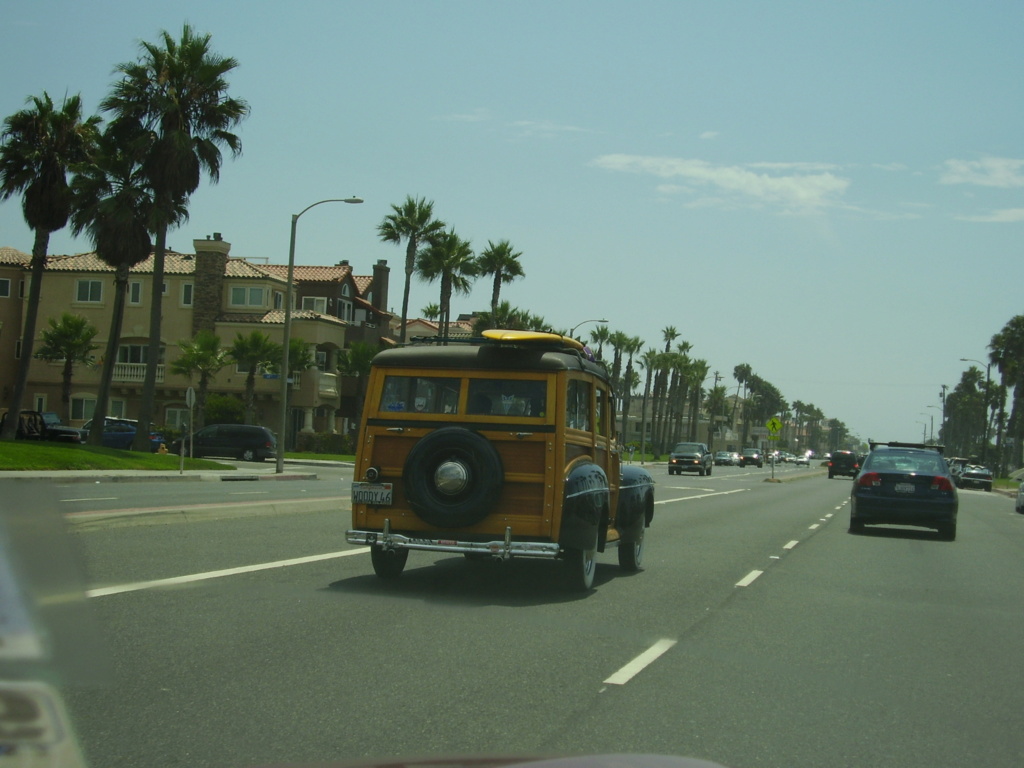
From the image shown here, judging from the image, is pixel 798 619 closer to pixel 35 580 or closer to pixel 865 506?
pixel 35 580

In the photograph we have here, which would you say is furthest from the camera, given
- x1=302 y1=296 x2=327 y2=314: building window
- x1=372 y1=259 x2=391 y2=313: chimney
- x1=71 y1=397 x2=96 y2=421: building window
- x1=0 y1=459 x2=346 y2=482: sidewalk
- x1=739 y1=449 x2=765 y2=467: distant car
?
x1=739 y1=449 x2=765 y2=467: distant car

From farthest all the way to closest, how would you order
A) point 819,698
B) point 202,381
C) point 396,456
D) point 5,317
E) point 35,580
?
point 5,317, point 202,381, point 396,456, point 819,698, point 35,580

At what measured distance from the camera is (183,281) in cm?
6638

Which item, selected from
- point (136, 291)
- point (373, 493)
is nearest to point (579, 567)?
point (373, 493)

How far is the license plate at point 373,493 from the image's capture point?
35.4ft

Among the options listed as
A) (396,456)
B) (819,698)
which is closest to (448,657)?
(819,698)

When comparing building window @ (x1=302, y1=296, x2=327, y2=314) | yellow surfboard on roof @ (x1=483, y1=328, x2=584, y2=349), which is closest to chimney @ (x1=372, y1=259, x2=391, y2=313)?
building window @ (x1=302, y1=296, x2=327, y2=314)

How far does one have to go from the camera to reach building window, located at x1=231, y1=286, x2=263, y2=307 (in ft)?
217

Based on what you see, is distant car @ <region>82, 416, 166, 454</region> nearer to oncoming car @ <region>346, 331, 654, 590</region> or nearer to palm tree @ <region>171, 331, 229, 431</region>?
palm tree @ <region>171, 331, 229, 431</region>

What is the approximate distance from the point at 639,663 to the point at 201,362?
52.7m

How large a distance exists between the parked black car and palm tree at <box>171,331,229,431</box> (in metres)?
8.09

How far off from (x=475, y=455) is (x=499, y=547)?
88 centimetres

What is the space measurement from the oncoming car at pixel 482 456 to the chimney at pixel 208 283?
56.3 m

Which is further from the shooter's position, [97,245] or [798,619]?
[97,245]
